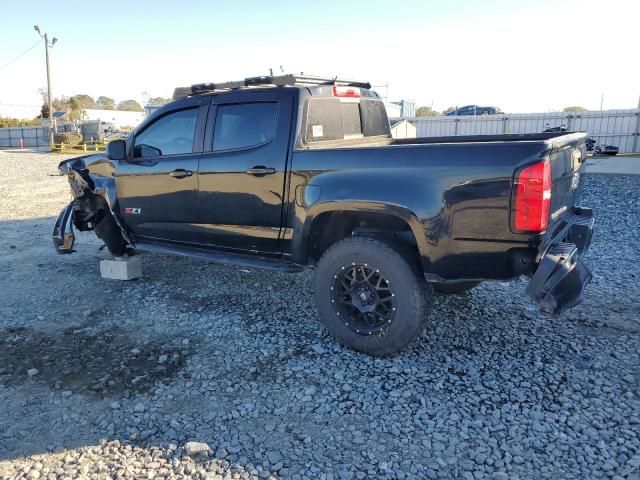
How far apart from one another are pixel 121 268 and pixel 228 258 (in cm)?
174

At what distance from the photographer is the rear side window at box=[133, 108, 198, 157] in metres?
4.82

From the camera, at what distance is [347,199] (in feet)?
12.1

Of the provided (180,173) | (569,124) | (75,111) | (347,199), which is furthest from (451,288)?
(75,111)

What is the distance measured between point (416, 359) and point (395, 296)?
0.58m

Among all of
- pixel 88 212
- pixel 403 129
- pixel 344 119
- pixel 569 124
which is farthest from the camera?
pixel 403 129

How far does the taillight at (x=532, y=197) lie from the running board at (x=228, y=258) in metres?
1.81

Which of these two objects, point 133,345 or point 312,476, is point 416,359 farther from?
point 133,345

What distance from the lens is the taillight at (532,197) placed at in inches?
120

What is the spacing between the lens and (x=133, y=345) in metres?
4.14

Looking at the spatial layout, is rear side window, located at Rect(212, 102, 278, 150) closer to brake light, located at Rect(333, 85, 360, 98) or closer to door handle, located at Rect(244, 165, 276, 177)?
door handle, located at Rect(244, 165, 276, 177)

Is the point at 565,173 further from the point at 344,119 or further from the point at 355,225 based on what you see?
the point at 344,119

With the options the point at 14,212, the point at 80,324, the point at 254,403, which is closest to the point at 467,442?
the point at 254,403

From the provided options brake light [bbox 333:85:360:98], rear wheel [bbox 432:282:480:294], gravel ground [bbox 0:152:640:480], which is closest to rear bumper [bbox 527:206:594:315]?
gravel ground [bbox 0:152:640:480]

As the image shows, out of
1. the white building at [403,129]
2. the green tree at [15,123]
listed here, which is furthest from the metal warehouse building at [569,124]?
the green tree at [15,123]
